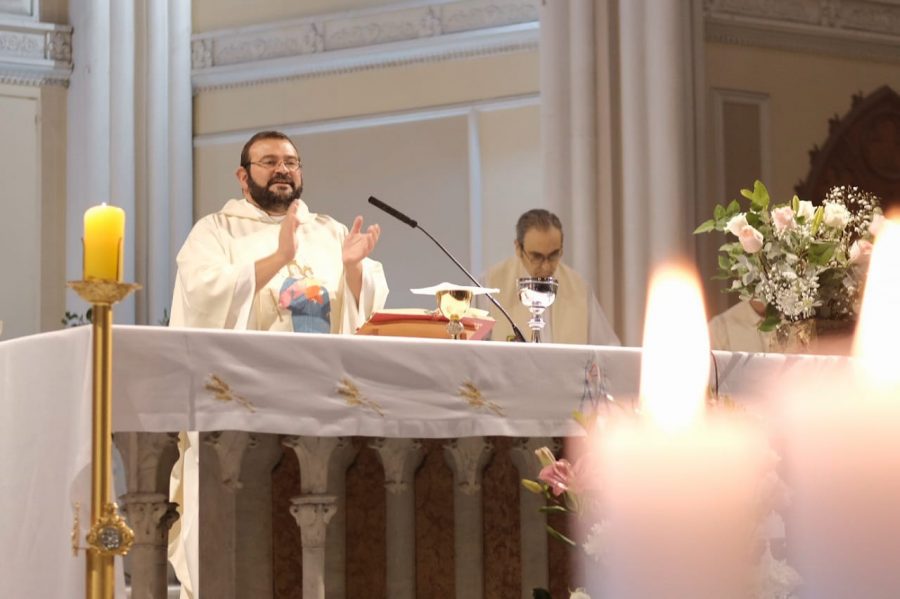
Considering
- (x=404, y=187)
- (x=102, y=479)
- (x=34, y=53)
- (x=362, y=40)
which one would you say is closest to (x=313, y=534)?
(x=102, y=479)

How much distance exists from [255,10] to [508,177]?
6.96 ft

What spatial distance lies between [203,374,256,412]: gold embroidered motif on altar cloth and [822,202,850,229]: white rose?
6.16 feet

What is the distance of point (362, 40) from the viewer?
350 inches

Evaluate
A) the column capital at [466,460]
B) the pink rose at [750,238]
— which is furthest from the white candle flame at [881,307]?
the column capital at [466,460]

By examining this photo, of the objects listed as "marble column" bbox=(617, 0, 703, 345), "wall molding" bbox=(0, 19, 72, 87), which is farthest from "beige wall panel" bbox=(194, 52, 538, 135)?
"marble column" bbox=(617, 0, 703, 345)

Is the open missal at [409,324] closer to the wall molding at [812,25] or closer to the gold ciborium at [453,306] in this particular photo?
the gold ciborium at [453,306]

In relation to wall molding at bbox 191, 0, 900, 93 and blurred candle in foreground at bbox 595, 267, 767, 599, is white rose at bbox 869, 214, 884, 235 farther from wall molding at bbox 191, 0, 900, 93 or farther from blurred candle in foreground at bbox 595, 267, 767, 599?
wall molding at bbox 191, 0, 900, 93

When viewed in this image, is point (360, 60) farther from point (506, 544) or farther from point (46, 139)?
point (506, 544)

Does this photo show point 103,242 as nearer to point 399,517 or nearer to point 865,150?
point 399,517

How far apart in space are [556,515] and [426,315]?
1.94 ft

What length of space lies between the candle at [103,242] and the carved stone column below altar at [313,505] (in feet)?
2.40

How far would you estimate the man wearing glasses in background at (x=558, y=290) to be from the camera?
5887 millimetres

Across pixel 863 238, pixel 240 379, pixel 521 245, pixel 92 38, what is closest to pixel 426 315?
pixel 240 379

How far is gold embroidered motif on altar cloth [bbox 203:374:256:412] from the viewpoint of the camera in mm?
2912
